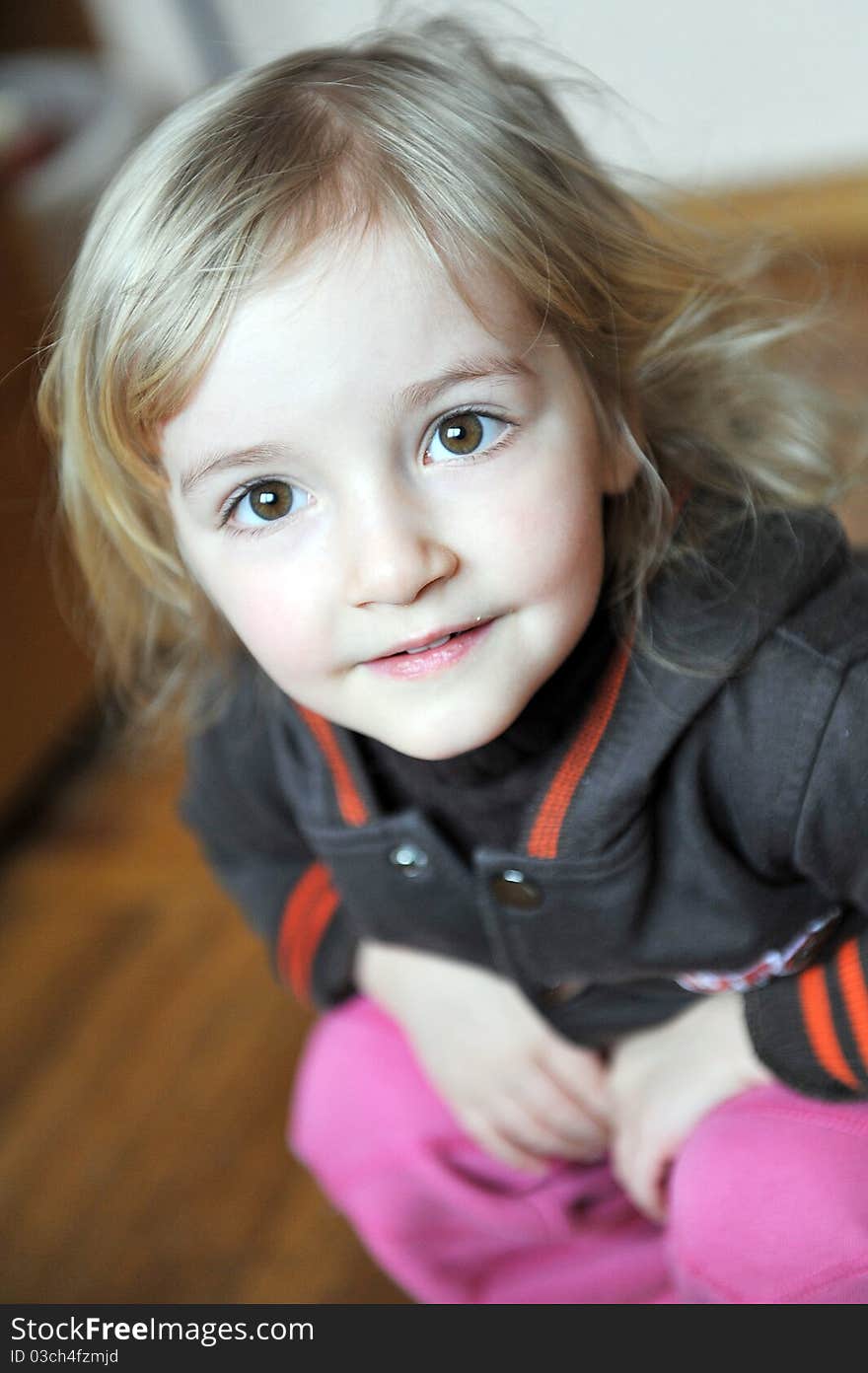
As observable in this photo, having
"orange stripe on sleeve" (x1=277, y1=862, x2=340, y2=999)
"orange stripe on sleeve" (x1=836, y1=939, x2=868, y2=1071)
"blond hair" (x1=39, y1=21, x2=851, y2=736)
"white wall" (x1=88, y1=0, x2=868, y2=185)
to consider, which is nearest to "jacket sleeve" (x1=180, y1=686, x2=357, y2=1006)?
"orange stripe on sleeve" (x1=277, y1=862, x2=340, y2=999)

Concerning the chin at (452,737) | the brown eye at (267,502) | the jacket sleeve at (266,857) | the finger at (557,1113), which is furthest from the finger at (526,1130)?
the brown eye at (267,502)

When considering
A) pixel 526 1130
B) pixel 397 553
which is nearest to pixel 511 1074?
pixel 526 1130

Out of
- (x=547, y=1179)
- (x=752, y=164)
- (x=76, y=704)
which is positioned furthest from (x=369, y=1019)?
(x=752, y=164)

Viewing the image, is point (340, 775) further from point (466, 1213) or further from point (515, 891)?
point (466, 1213)

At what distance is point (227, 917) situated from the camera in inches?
50.1

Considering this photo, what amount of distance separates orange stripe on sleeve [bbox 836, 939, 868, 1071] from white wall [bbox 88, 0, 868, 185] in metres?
1.29

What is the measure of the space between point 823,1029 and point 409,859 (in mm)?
234

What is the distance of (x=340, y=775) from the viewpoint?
0.79 meters

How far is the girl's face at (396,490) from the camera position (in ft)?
1.87

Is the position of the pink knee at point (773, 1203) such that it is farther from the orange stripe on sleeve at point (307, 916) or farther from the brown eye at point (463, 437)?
the brown eye at point (463, 437)

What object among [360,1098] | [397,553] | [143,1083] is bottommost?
[143,1083]

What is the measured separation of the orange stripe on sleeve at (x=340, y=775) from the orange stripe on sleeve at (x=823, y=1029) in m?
0.25
